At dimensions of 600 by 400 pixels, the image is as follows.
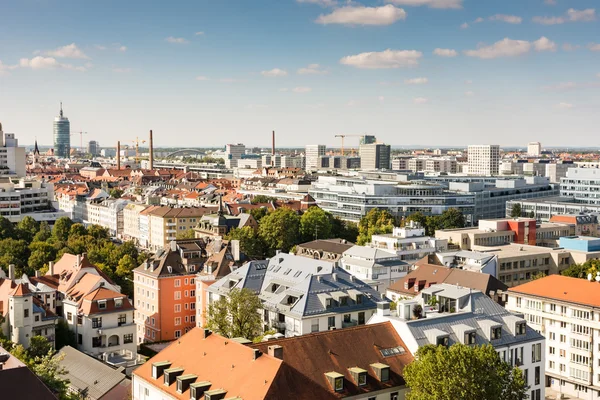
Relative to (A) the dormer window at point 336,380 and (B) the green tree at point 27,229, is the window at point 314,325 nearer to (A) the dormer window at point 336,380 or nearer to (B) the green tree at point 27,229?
(A) the dormer window at point 336,380

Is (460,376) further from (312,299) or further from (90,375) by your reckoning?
(90,375)

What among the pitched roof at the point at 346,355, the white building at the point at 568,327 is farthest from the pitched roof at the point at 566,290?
the pitched roof at the point at 346,355

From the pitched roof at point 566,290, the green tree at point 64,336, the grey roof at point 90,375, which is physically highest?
the pitched roof at point 566,290

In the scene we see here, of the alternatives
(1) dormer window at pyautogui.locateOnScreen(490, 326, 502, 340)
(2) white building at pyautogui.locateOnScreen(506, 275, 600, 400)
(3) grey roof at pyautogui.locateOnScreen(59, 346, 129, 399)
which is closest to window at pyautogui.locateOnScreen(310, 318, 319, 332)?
(3) grey roof at pyautogui.locateOnScreen(59, 346, 129, 399)

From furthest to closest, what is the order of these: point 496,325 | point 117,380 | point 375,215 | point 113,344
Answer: point 375,215
point 113,344
point 117,380
point 496,325

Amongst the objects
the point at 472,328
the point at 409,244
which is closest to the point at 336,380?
the point at 472,328

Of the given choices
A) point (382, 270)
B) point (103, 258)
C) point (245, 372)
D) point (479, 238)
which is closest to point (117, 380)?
point (245, 372)

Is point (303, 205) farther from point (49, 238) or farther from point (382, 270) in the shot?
point (382, 270)
